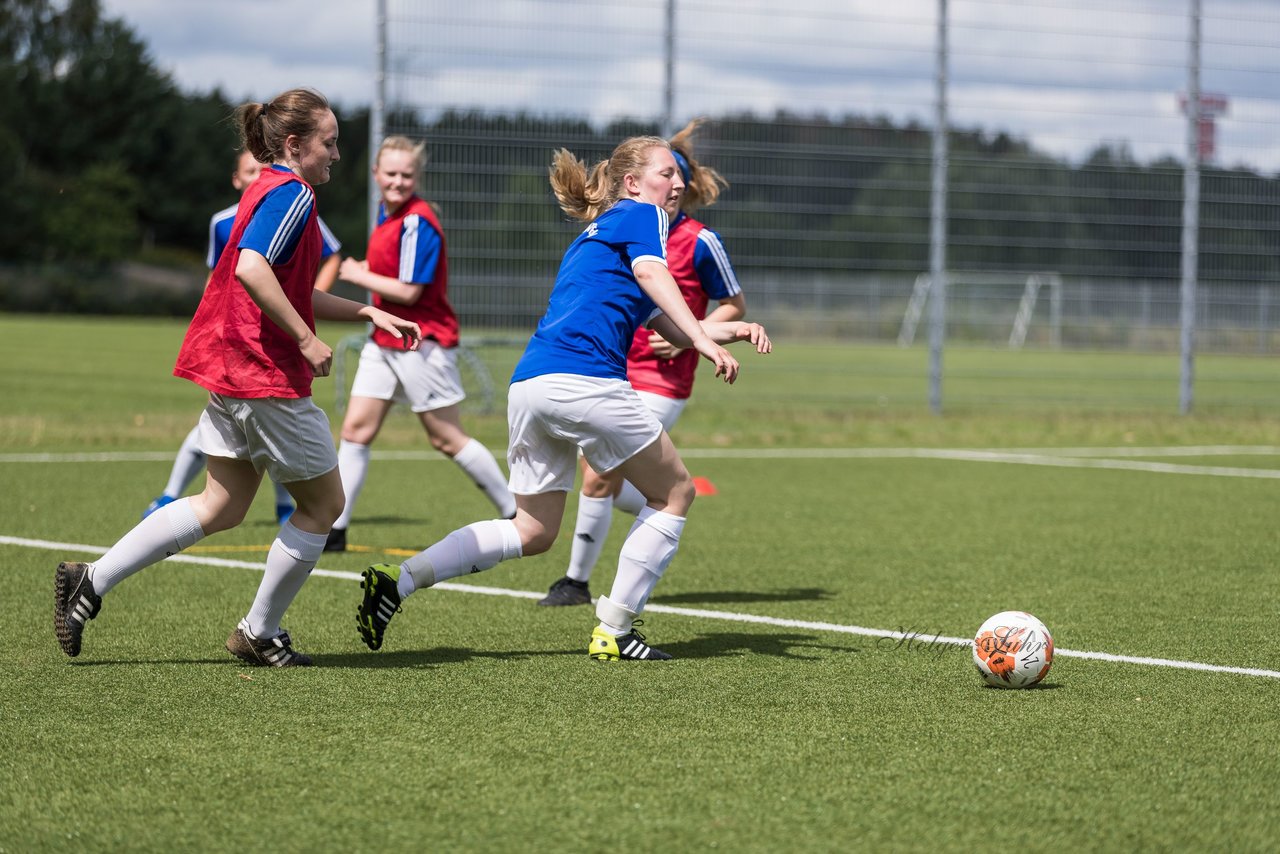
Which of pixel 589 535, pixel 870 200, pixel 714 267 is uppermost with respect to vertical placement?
pixel 870 200

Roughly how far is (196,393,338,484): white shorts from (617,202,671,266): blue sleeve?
1.17m

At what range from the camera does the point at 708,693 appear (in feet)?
16.3

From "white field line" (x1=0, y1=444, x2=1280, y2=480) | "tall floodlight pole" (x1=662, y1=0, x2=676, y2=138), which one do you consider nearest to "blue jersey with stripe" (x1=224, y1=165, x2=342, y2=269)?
"white field line" (x1=0, y1=444, x2=1280, y2=480)

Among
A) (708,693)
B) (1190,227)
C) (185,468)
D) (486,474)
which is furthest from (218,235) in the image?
(1190,227)

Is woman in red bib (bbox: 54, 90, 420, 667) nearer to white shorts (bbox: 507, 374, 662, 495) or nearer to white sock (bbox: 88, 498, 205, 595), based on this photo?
white sock (bbox: 88, 498, 205, 595)

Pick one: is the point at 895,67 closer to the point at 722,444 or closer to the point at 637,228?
the point at 722,444

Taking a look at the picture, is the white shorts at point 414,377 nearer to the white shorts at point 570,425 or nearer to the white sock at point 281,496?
the white sock at point 281,496

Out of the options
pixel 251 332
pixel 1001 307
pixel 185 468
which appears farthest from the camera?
pixel 1001 307

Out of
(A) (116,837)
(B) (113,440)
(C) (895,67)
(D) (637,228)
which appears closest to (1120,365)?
(C) (895,67)

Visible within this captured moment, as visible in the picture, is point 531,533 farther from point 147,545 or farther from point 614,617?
point 147,545

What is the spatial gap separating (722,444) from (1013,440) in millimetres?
2918

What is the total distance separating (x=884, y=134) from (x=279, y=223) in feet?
43.8

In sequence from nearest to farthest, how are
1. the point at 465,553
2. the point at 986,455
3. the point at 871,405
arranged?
the point at 465,553 < the point at 986,455 < the point at 871,405

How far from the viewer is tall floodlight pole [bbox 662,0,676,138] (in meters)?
16.5
